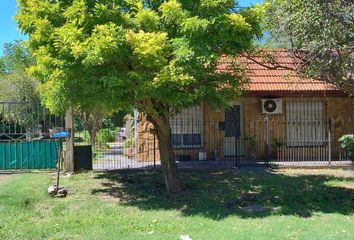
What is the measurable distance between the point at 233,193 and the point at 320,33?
4.45 m

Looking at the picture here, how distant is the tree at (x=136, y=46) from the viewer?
976 centimetres

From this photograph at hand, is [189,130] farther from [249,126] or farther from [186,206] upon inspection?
[186,206]

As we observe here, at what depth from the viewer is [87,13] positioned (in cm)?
1027

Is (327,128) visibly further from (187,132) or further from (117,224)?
(117,224)

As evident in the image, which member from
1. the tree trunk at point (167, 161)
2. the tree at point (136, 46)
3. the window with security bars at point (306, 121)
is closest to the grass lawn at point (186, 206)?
the tree trunk at point (167, 161)

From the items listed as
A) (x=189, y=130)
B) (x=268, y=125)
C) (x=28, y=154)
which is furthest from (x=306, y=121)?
(x=28, y=154)

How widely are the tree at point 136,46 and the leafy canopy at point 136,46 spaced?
19mm

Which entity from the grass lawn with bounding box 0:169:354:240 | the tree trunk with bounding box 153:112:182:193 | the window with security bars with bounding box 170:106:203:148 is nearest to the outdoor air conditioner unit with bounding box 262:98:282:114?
the window with security bars with bounding box 170:106:203:148

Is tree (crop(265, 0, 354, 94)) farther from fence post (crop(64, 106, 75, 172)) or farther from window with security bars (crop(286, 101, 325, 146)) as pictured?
window with security bars (crop(286, 101, 325, 146))

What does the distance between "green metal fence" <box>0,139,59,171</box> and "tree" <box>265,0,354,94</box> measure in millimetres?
7641

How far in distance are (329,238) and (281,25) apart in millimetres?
5214

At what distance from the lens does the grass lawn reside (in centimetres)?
880

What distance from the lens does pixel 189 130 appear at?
746 inches

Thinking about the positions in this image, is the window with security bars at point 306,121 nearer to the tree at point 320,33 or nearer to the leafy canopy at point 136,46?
the tree at point 320,33
